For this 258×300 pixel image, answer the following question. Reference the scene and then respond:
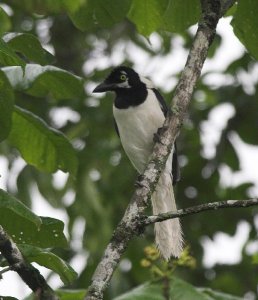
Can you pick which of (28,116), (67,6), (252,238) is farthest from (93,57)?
(67,6)

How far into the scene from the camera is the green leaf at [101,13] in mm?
3424

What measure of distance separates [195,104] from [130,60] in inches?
33.5

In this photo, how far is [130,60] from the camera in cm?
850

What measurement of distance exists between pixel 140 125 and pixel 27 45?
90.9 inches

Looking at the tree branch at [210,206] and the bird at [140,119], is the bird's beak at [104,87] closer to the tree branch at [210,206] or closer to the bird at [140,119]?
the bird at [140,119]

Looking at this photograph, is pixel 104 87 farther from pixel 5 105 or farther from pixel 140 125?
pixel 5 105

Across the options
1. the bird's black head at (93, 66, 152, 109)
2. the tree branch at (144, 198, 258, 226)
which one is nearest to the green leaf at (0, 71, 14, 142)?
the tree branch at (144, 198, 258, 226)

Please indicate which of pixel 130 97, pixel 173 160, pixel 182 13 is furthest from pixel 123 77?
pixel 182 13

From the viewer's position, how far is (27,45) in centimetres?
337

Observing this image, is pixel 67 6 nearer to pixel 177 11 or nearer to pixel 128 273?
pixel 177 11

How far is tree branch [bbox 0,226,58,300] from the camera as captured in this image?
2881 mm

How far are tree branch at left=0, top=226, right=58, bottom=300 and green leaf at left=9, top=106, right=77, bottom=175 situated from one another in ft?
3.40

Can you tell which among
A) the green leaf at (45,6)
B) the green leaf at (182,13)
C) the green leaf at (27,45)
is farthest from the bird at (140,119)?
the green leaf at (27,45)

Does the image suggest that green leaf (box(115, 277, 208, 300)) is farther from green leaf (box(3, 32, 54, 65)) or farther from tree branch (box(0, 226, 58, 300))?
green leaf (box(3, 32, 54, 65))
